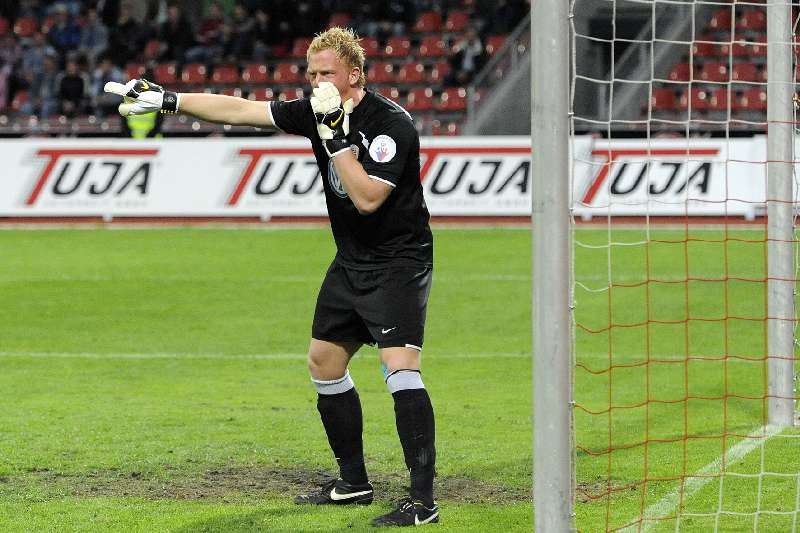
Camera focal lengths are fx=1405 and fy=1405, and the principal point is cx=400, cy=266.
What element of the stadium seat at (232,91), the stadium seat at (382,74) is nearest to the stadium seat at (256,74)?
the stadium seat at (232,91)

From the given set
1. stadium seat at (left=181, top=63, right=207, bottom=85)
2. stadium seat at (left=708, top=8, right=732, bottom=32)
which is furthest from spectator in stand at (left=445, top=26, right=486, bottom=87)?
stadium seat at (left=181, top=63, right=207, bottom=85)

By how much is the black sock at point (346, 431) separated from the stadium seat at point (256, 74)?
68.6ft

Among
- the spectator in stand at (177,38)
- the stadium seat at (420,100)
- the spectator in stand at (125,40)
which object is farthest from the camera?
the spectator in stand at (177,38)

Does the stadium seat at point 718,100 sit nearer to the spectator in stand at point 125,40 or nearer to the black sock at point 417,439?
the spectator in stand at point 125,40

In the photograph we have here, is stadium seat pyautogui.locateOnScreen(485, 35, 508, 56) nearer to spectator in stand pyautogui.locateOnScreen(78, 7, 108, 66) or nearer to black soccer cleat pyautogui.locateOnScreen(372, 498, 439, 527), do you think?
spectator in stand pyautogui.locateOnScreen(78, 7, 108, 66)

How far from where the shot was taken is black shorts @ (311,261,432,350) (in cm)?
570

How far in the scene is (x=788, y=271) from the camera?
25.0ft

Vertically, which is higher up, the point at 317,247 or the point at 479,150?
the point at 479,150

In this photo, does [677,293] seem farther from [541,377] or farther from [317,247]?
[541,377]

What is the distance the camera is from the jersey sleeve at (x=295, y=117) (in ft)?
19.2

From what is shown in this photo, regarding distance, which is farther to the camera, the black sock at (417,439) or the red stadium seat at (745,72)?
the red stadium seat at (745,72)

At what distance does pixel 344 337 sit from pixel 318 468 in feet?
3.43

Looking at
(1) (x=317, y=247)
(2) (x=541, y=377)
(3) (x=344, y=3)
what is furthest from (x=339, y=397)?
(3) (x=344, y=3)

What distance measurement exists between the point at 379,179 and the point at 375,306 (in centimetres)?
55
